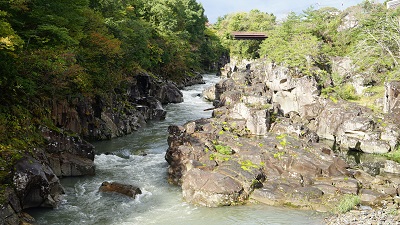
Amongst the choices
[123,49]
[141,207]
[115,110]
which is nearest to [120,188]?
[141,207]

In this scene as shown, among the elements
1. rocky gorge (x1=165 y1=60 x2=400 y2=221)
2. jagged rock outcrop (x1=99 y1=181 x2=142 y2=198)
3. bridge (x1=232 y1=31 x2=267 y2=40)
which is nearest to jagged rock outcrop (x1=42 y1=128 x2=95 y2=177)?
jagged rock outcrop (x1=99 y1=181 x2=142 y2=198)

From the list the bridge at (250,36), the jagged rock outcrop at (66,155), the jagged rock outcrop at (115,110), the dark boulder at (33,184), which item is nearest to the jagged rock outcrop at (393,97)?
the jagged rock outcrop at (115,110)

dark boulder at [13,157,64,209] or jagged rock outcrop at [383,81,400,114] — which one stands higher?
jagged rock outcrop at [383,81,400,114]

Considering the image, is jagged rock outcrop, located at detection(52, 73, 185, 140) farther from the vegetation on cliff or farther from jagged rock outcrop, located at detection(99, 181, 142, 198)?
jagged rock outcrop, located at detection(99, 181, 142, 198)

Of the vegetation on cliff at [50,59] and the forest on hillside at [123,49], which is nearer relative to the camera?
the vegetation on cliff at [50,59]

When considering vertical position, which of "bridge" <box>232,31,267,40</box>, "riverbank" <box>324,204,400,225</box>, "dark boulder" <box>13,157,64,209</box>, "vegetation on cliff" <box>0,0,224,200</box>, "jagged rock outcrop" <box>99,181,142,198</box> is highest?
"bridge" <box>232,31,267,40</box>

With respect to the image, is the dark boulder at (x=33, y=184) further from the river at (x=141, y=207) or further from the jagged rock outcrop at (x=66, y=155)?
the jagged rock outcrop at (x=66, y=155)

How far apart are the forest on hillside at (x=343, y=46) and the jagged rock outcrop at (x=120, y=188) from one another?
2629 centimetres

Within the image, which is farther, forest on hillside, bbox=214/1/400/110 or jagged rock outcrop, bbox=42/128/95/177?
forest on hillside, bbox=214/1/400/110

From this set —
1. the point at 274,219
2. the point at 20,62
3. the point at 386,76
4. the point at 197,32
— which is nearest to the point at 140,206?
the point at 274,219

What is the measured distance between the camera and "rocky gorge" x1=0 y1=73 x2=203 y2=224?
1680 centimetres

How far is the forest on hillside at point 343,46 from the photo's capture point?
39906mm

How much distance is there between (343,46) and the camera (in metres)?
53.2

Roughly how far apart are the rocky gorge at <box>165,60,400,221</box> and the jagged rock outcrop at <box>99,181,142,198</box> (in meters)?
2.97
